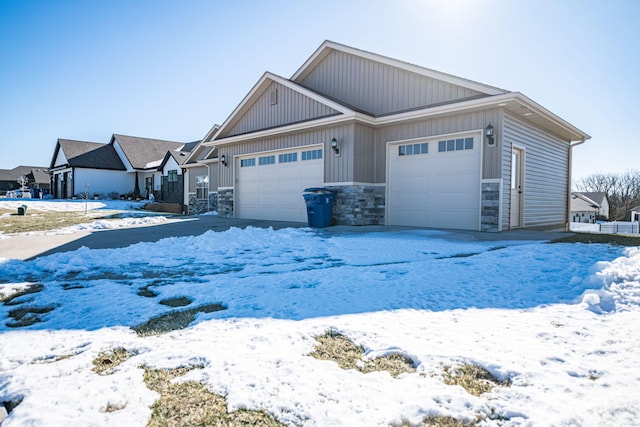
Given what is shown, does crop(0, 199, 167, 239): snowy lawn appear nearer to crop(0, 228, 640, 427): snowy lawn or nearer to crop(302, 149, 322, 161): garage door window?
crop(0, 228, 640, 427): snowy lawn

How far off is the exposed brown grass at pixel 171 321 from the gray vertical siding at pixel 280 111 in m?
7.62

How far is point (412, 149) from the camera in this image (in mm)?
9242

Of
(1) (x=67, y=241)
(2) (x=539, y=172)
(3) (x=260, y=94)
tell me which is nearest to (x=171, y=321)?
(1) (x=67, y=241)

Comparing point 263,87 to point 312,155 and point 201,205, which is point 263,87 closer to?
point 312,155

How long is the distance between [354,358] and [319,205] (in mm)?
7274

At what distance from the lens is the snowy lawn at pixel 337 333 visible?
155 cm

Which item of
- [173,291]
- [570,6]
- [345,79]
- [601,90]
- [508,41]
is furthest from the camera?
[601,90]

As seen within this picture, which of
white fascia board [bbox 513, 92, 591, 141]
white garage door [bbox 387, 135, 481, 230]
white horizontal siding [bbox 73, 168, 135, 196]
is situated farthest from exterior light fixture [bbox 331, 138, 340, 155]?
white horizontal siding [bbox 73, 168, 135, 196]

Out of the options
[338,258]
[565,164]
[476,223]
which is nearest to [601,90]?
[565,164]

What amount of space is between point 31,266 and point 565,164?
14.0 m

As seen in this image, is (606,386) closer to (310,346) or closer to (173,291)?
(310,346)

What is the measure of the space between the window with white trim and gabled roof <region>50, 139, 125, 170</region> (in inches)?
446

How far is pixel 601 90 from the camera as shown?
11.8 metres

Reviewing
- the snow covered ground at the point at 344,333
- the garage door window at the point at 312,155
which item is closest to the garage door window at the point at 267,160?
the garage door window at the point at 312,155
